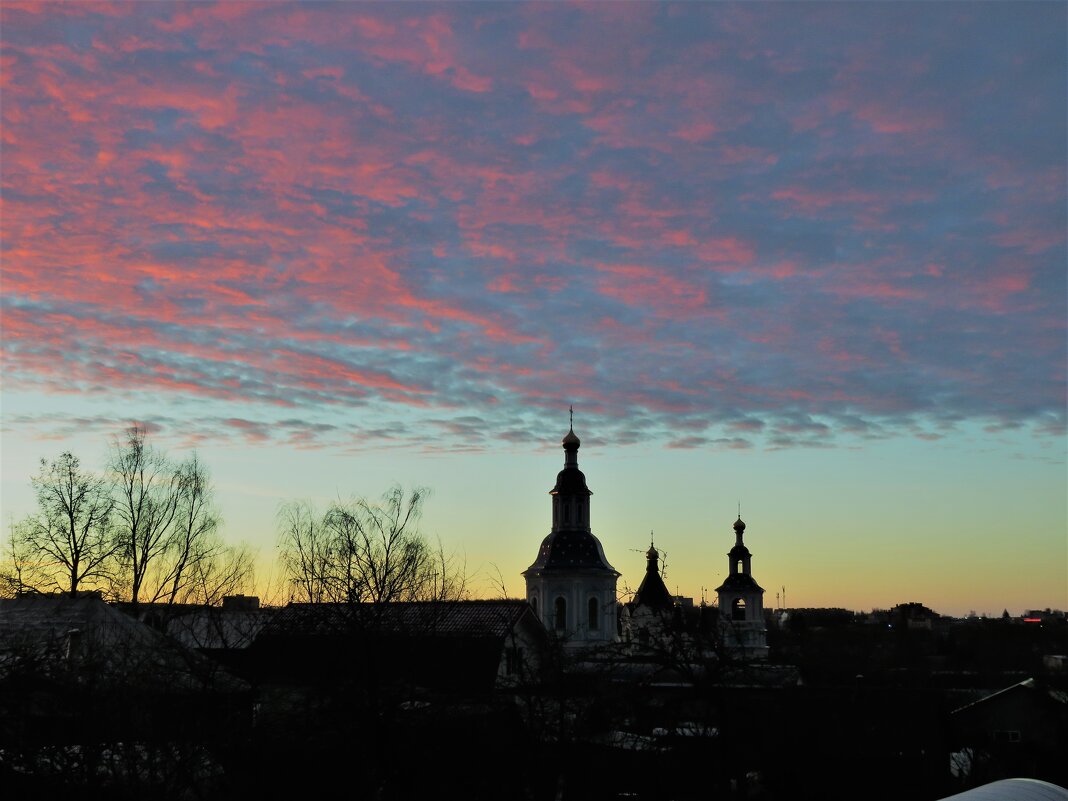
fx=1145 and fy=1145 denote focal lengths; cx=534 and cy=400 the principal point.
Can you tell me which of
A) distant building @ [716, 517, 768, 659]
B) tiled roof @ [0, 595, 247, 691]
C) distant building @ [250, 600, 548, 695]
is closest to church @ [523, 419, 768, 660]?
distant building @ [716, 517, 768, 659]

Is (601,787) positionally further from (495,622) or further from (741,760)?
(495,622)

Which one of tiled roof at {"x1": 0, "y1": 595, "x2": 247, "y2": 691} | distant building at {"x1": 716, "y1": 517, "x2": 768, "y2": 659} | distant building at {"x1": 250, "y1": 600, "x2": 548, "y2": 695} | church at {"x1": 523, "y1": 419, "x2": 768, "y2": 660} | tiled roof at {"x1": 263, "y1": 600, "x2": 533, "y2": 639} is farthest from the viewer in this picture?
distant building at {"x1": 716, "y1": 517, "x2": 768, "y2": 659}

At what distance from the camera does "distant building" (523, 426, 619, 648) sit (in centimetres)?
6856

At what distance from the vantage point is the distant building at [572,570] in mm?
68562

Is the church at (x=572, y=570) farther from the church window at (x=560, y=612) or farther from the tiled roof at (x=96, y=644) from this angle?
the tiled roof at (x=96, y=644)

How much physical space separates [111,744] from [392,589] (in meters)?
4.58

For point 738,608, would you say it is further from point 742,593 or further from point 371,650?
point 371,650

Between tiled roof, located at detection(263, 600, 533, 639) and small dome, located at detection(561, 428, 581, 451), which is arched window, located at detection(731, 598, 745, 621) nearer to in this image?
small dome, located at detection(561, 428, 581, 451)

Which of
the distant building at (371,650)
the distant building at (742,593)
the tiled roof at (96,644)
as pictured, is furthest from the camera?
the distant building at (742,593)

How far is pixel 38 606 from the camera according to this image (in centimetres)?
3008

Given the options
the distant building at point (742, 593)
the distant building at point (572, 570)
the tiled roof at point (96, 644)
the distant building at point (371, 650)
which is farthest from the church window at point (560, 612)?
the distant building at point (371, 650)

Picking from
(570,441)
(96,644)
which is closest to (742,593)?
(570,441)

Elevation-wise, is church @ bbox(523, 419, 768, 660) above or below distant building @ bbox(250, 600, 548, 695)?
above

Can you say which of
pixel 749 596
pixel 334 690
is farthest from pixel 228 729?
pixel 749 596
